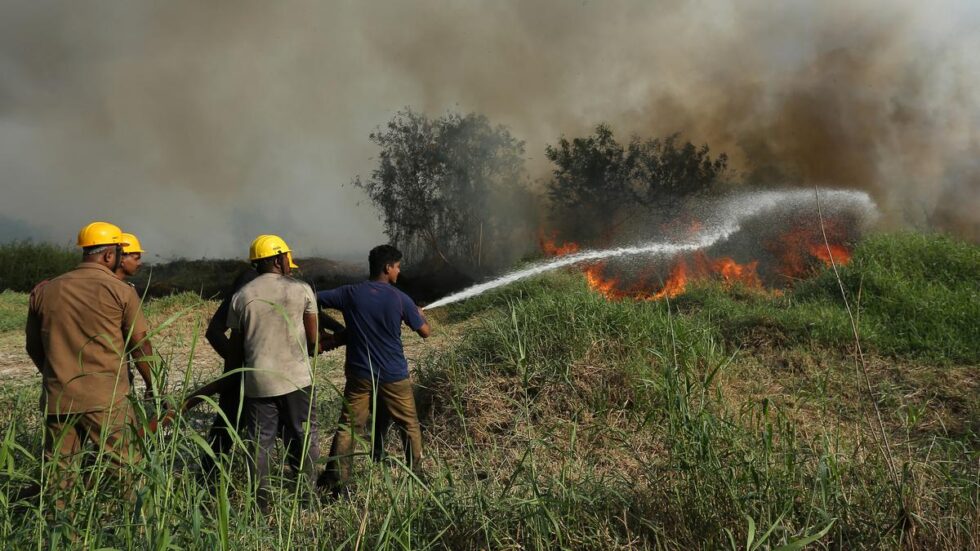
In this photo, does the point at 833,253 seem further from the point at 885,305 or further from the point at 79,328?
the point at 79,328

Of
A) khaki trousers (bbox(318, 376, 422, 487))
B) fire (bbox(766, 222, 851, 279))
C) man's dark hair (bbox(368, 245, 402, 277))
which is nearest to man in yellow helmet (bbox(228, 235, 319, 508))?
khaki trousers (bbox(318, 376, 422, 487))

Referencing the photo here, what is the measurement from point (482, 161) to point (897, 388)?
16.6m

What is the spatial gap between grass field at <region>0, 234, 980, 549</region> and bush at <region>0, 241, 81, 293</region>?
36.6ft

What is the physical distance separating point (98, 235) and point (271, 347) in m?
1.08

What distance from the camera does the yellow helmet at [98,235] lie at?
11.8 feet

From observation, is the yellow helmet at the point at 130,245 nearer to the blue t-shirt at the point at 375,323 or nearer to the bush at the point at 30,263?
the blue t-shirt at the point at 375,323

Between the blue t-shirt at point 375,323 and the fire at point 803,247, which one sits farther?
the fire at point 803,247

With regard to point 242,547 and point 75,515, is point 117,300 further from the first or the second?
point 242,547

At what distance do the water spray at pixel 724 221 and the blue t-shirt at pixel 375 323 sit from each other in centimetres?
879

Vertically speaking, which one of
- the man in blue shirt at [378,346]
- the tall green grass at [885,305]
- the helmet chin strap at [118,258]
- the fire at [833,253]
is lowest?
the tall green grass at [885,305]

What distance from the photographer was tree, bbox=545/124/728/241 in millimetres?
17203

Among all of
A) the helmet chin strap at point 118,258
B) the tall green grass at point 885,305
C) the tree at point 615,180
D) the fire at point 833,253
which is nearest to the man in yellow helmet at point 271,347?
the helmet chin strap at point 118,258

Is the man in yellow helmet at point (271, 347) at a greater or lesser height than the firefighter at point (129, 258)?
lesser

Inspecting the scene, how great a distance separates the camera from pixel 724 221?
14.6 m
